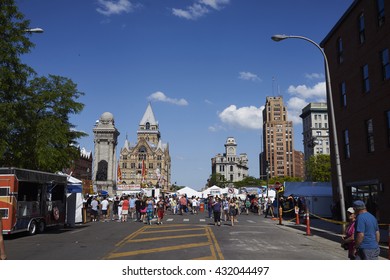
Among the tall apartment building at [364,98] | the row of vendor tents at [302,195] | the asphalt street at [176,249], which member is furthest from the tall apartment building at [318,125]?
the asphalt street at [176,249]

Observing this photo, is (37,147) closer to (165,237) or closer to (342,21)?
→ (165,237)

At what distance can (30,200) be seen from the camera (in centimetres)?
1830

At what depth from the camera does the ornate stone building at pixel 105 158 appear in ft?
350

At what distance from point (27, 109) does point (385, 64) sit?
1976 centimetres

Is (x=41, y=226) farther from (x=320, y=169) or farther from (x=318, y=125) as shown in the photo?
(x=318, y=125)

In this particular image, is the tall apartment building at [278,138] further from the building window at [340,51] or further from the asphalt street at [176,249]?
the asphalt street at [176,249]

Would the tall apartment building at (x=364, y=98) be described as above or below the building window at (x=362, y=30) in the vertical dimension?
below

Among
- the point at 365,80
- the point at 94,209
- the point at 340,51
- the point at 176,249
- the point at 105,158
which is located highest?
the point at 105,158

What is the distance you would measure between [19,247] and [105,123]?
104236 mm

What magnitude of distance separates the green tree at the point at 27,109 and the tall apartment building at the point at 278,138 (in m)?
173

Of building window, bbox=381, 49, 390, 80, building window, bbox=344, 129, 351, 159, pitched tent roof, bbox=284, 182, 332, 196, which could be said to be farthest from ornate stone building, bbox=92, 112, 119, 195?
building window, bbox=381, 49, 390, 80

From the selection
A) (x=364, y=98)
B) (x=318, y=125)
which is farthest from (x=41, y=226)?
(x=318, y=125)

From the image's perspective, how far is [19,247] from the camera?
1375 centimetres

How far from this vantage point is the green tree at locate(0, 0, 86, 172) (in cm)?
1722
